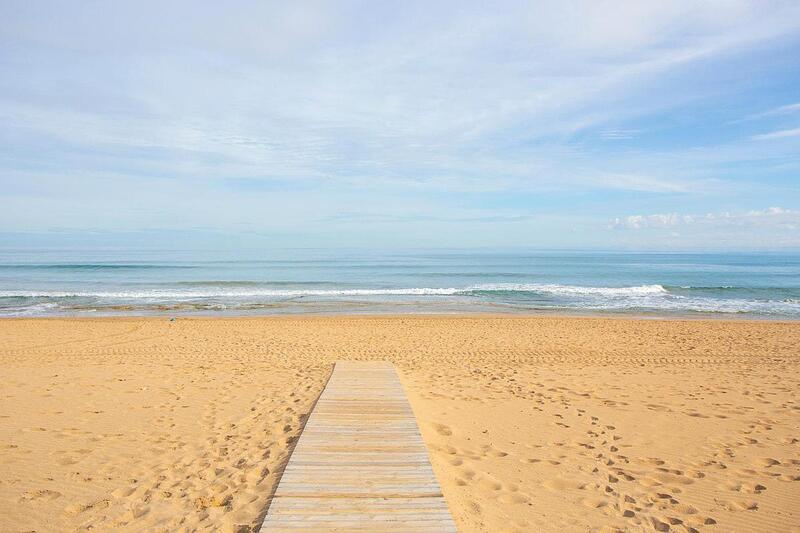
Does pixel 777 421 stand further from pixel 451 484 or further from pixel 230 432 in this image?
pixel 230 432

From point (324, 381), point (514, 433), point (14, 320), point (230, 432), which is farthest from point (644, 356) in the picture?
point (14, 320)

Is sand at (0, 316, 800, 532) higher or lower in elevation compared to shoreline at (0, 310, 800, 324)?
higher

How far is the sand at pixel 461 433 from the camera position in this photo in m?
4.04

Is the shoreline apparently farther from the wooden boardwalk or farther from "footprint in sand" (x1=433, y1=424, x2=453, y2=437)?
the wooden boardwalk

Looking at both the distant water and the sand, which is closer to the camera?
the sand

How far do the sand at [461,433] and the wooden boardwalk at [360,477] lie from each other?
1.03ft

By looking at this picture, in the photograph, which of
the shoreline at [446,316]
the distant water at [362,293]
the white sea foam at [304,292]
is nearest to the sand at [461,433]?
the shoreline at [446,316]

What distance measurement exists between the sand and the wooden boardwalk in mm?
315

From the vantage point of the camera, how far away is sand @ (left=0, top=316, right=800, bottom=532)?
4035 mm

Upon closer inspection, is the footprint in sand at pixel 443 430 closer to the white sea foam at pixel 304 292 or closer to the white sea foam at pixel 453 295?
the white sea foam at pixel 453 295

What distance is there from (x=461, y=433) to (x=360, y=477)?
2136mm

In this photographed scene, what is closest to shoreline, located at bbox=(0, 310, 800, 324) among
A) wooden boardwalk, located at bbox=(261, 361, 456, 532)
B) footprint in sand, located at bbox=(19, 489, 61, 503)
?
wooden boardwalk, located at bbox=(261, 361, 456, 532)

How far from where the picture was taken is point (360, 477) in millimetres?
4109

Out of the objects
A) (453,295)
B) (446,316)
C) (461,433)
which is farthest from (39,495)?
(453,295)
